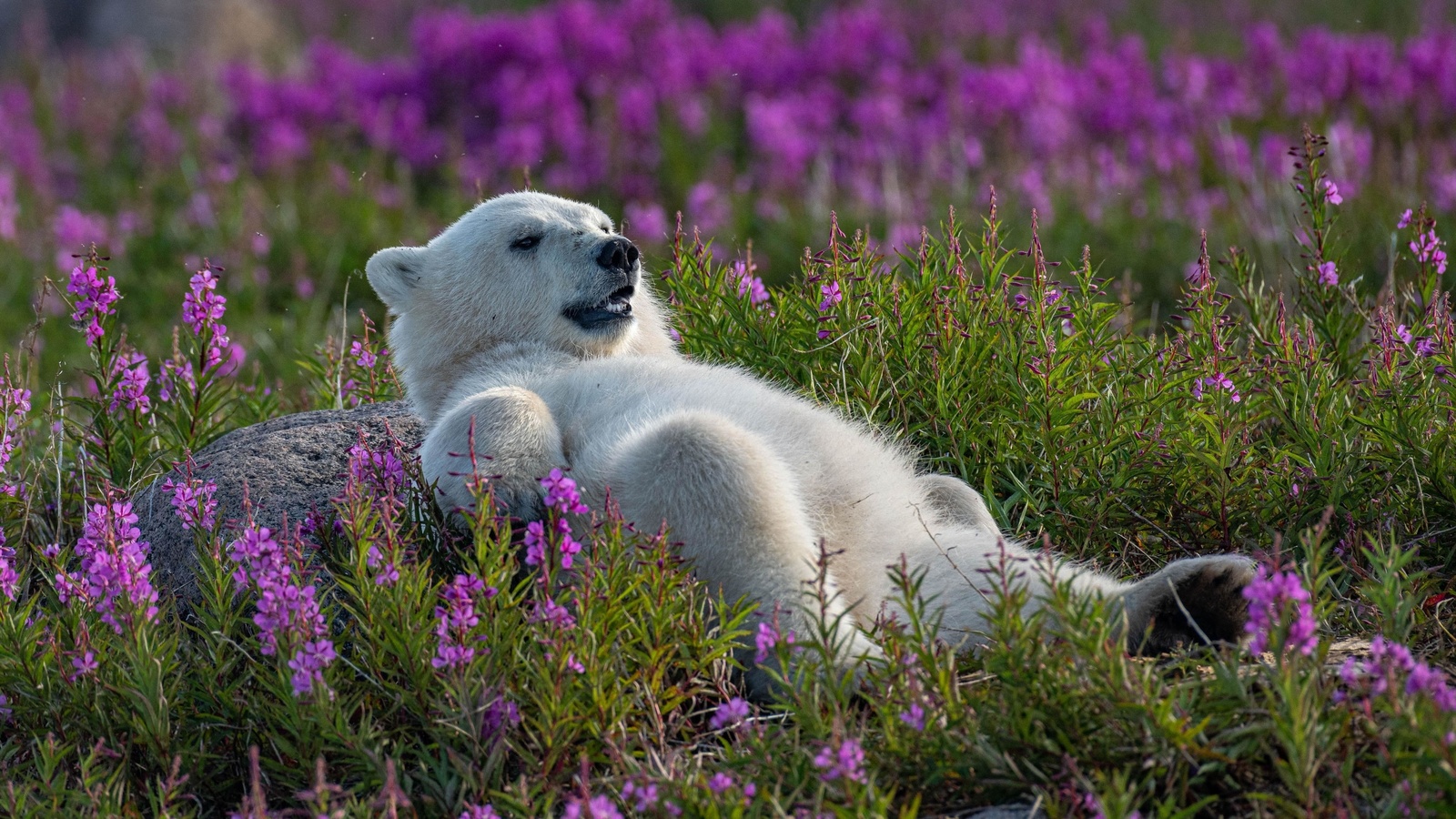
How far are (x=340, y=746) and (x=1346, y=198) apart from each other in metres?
7.97

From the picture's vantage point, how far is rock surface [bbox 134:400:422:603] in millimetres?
3982

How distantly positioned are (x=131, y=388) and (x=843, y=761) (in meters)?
3.02

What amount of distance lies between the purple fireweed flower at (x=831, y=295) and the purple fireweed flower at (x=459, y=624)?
181 cm

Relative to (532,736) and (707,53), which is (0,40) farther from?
(532,736)

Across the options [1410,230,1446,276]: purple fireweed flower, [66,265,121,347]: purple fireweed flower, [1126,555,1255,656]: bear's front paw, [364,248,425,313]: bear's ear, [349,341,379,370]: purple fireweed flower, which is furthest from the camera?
[349,341,379,370]: purple fireweed flower

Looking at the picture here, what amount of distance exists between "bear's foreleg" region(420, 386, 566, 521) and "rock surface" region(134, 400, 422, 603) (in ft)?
1.32

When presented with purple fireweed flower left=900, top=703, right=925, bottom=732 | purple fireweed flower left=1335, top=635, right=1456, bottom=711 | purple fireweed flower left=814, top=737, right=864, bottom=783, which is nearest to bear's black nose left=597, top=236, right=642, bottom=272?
purple fireweed flower left=900, top=703, right=925, bottom=732

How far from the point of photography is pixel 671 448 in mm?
3252

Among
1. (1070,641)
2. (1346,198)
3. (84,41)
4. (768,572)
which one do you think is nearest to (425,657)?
(768,572)

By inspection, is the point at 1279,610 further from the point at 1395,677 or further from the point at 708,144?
the point at 708,144

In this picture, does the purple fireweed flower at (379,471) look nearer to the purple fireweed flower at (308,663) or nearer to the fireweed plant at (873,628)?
the fireweed plant at (873,628)

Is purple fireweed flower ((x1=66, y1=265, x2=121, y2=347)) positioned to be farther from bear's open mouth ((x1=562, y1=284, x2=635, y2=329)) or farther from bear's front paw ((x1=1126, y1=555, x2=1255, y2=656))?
bear's front paw ((x1=1126, y1=555, x2=1255, y2=656))

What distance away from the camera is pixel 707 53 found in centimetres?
1359

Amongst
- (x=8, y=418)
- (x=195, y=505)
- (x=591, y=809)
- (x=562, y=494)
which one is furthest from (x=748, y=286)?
(x=591, y=809)
